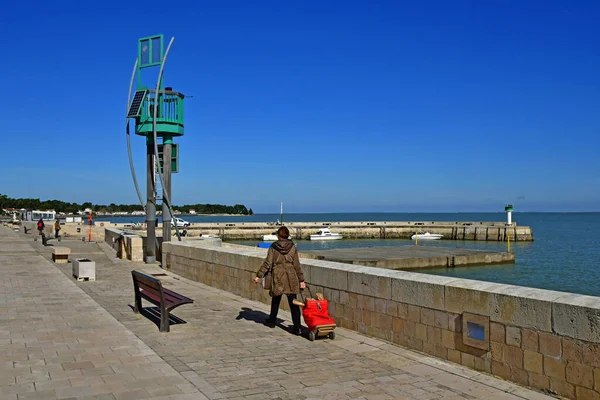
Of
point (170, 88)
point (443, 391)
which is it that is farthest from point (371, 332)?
point (170, 88)

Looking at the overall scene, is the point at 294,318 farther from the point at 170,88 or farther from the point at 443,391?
the point at 170,88

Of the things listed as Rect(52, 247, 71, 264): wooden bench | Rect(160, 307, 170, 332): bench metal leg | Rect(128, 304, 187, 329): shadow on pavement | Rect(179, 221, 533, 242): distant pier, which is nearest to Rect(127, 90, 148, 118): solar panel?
Rect(52, 247, 71, 264): wooden bench

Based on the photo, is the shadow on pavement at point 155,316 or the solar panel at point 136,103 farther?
the solar panel at point 136,103

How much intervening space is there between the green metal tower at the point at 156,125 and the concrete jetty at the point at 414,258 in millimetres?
18142

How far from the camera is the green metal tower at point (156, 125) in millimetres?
19172

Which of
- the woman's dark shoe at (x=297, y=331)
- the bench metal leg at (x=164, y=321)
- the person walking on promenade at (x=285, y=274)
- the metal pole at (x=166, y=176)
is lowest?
the woman's dark shoe at (x=297, y=331)

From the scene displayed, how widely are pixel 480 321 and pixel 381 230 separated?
8358 centimetres

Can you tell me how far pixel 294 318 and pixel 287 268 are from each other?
0.74 m

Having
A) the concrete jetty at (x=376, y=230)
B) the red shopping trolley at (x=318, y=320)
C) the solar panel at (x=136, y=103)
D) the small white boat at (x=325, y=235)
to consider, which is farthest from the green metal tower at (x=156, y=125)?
the small white boat at (x=325, y=235)

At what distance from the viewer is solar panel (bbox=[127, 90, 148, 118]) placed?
19031 mm

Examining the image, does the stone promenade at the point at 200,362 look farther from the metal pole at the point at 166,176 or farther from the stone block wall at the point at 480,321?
the metal pole at the point at 166,176

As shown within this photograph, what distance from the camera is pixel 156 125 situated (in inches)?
749

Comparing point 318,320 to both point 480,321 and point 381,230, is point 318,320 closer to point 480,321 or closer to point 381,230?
point 480,321

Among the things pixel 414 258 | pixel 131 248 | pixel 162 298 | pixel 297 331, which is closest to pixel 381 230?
pixel 414 258
